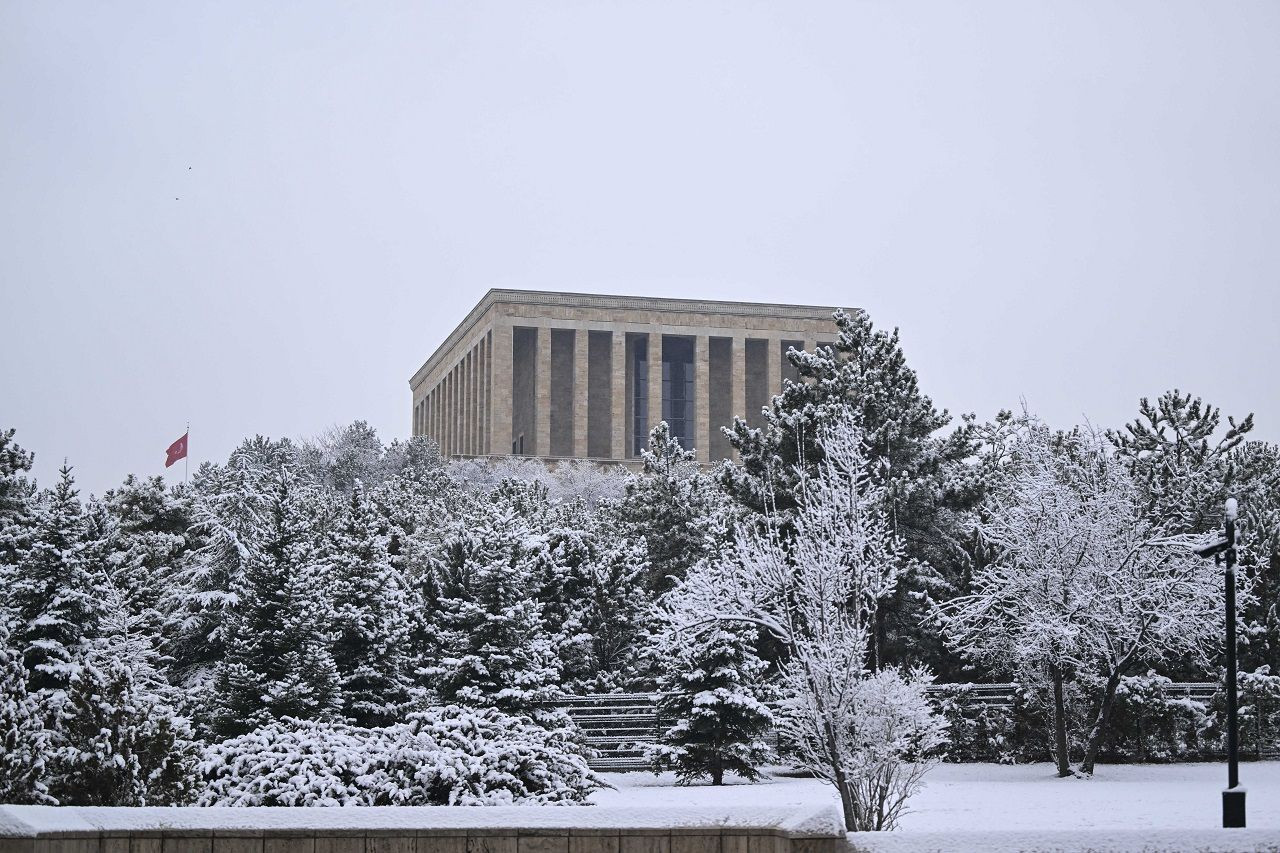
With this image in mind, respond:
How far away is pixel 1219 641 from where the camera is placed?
3175cm

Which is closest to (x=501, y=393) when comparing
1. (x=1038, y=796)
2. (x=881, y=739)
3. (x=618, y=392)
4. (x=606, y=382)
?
(x=618, y=392)

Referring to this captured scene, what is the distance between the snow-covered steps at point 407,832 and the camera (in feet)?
22.5

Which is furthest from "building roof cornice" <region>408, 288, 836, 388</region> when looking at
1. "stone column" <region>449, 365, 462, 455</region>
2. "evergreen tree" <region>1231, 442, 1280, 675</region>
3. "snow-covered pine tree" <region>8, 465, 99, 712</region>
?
"snow-covered pine tree" <region>8, 465, 99, 712</region>

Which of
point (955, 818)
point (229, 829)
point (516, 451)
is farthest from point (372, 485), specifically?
point (229, 829)

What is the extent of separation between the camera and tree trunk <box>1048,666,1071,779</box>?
97.6 feet

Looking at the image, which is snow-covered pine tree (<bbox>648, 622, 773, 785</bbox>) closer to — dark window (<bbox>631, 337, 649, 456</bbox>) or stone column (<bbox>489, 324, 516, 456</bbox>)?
stone column (<bbox>489, 324, 516, 456</bbox>)

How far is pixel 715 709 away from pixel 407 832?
73.1 ft

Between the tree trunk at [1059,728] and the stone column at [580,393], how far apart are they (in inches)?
2927

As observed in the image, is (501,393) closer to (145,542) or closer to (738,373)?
(738,373)

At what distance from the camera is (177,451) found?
5753cm

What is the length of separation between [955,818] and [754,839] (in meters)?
15.1

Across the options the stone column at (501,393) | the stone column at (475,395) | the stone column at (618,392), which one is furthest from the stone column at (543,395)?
the stone column at (475,395)

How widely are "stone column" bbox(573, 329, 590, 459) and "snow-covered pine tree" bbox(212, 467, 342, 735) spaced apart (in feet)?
257

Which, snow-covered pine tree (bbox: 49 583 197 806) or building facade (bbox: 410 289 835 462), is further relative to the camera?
building facade (bbox: 410 289 835 462)
